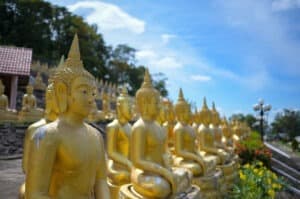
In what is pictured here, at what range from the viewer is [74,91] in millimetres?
2246

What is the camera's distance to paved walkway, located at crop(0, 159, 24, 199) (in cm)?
491

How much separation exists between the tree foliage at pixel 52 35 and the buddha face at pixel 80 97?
24659mm

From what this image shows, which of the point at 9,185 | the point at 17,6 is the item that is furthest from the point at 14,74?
the point at 17,6

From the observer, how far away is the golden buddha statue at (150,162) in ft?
11.5

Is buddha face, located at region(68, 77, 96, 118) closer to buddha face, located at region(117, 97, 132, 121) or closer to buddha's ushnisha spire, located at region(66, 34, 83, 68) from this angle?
buddha's ushnisha spire, located at region(66, 34, 83, 68)

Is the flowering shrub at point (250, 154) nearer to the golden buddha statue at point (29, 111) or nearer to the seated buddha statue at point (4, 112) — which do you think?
the golden buddha statue at point (29, 111)

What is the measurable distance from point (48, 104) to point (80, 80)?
1266mm

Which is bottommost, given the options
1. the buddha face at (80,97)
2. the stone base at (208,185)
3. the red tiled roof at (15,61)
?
the stone base at (208,185)

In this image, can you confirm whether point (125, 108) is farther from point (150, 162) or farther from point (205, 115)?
point (205, 115)

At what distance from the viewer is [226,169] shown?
262 inches

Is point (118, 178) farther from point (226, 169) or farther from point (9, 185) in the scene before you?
point (226, 169)

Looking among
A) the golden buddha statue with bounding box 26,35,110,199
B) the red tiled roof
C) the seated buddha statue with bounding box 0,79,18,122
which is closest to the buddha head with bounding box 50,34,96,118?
the golden buddha statue with bounding box 26,35,110,199

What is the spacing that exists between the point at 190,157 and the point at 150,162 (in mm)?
1420

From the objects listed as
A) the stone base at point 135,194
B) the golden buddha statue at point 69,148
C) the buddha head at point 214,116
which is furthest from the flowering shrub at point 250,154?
the golden buddha statue at point 69,148
